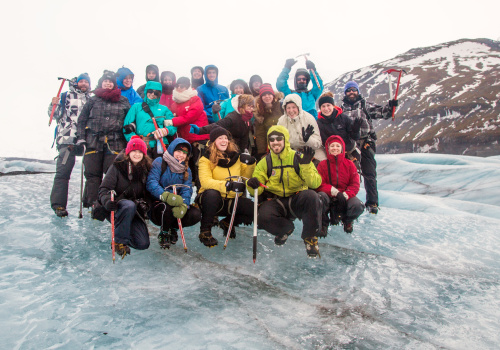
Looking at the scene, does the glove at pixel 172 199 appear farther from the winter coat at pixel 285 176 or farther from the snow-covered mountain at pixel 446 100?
the snow-covered mountain at pixel 446 100

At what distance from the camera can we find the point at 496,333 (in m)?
2.12

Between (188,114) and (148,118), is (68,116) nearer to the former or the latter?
(148,118)

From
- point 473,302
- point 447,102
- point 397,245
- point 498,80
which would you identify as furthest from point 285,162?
point 498,80

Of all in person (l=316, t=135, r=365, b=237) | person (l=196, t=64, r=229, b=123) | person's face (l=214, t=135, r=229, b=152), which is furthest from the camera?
person (l=196, t=64, r=229, b=123)

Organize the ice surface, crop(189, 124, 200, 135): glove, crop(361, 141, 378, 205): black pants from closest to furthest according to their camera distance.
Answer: the ice surface → crop(189, 124, 200, 135): glove → crop(361, 141, 378, 205): black pants

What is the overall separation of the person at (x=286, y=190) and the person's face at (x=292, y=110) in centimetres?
68

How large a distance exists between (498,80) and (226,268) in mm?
73670

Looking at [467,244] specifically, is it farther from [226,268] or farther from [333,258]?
[226,268]

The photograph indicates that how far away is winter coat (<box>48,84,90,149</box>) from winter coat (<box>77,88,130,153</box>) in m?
0.42

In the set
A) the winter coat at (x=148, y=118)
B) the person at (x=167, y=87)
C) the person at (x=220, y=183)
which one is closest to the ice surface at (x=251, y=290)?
the person at (x=220, y=183)

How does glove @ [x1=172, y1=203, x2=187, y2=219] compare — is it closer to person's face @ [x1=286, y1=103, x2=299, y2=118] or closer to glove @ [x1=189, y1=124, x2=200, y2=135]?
glove @ [x1=189, y1=124, x2=200, y2=135]

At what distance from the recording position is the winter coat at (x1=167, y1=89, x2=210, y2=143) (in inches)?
182

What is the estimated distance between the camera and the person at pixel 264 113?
15.3 feet

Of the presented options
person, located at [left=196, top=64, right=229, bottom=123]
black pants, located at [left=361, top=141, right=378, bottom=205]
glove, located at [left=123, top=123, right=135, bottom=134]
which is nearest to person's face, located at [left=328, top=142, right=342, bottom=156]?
black pants, located at [left=361, top=141, right=378, bottom=205]
